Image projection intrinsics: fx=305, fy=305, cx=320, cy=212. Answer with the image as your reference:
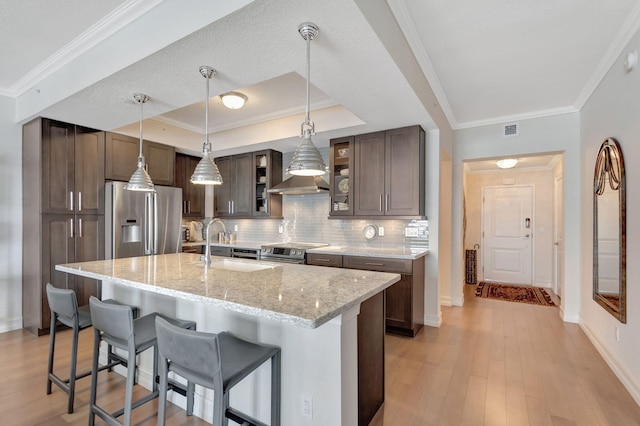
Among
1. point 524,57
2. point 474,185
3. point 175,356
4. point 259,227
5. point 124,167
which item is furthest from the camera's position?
point 474,185

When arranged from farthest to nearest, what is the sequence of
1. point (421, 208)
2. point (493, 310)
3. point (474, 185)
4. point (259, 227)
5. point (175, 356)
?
1. point (474, 185)
2. point (259, 227)
3. point (493, 310)
4. point (421, 208)
5. point (175, 356)

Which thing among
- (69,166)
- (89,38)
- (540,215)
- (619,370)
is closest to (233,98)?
(89,38)

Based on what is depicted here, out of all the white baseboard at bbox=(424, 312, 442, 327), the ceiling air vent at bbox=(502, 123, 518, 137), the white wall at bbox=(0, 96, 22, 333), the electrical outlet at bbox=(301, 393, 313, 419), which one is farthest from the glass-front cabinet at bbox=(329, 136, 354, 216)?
the white wall at bbox=(0, 96, 22, 333)

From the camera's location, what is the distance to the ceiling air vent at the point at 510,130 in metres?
4.16

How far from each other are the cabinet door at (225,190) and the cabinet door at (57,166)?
2.08 meters

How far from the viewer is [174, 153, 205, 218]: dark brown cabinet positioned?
5047 millimetres

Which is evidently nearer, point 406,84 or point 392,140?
point 406,84

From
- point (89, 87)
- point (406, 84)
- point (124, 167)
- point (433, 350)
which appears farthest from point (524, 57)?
point (124, 167)

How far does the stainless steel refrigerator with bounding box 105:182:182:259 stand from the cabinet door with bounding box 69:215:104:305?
0.11 m

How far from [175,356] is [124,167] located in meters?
3.56

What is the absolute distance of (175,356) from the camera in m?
1.38

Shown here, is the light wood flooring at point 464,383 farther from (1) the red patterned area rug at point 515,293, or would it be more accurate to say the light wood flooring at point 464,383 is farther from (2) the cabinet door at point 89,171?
(2) the cabinet door at point 89,171

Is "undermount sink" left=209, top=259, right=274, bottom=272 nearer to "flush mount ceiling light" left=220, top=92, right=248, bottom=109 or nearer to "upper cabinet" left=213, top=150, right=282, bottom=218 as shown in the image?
"flush mount ceiling light" left=220, top=92, right=248, bottom=109

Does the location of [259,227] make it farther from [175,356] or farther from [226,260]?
[175,356]
